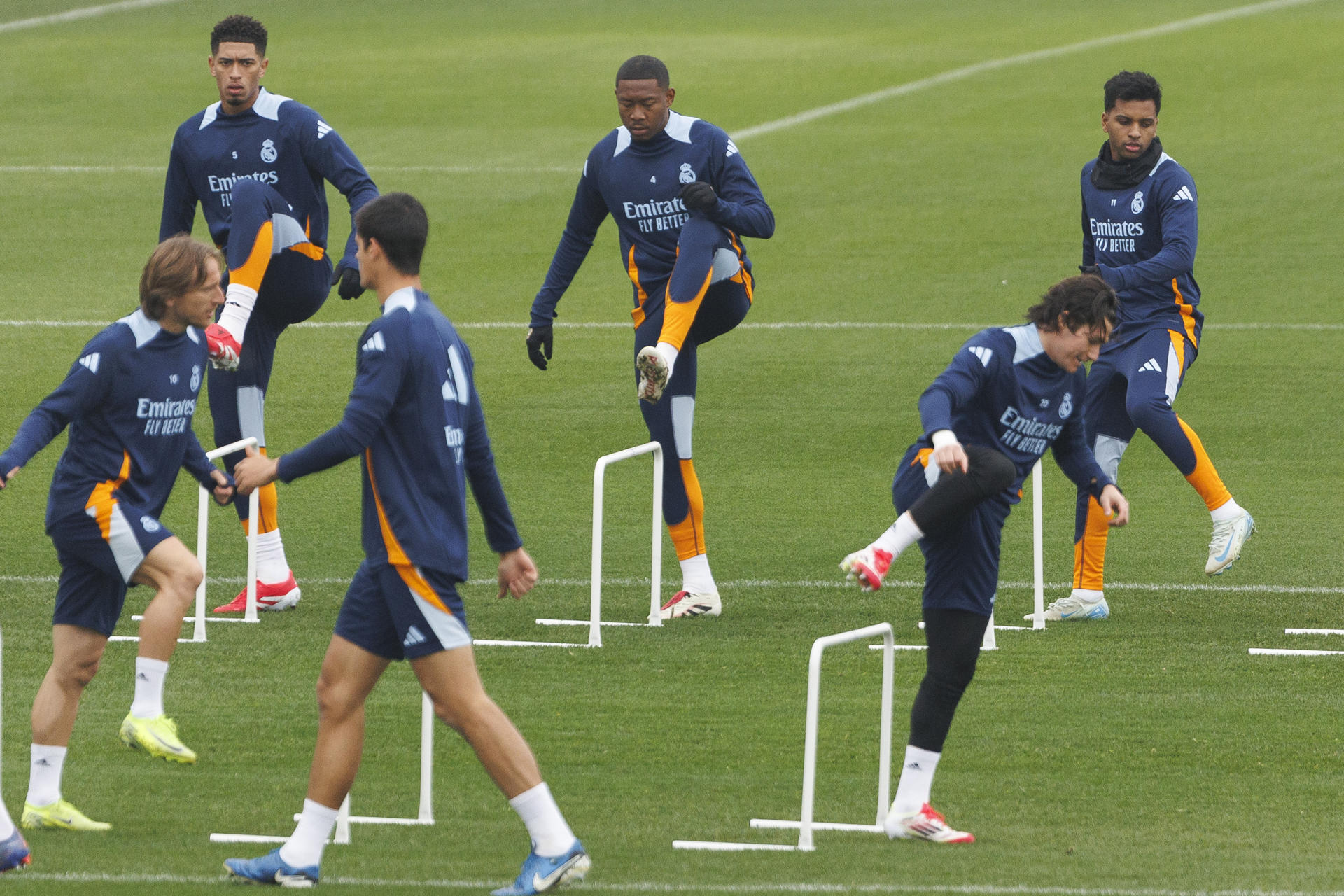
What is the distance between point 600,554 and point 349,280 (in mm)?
1658

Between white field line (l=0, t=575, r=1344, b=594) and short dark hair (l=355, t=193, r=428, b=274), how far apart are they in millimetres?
4480

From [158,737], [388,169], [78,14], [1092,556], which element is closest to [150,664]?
[158,737]

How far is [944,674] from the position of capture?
20.5 feet

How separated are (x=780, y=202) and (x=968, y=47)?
12.1 meters

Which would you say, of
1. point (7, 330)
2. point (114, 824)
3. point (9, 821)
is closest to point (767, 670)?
point (114, 824)

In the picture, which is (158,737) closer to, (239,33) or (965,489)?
(965,489)

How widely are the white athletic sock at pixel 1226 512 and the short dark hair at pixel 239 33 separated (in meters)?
4.78

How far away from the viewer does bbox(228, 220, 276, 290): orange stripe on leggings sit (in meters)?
9.17

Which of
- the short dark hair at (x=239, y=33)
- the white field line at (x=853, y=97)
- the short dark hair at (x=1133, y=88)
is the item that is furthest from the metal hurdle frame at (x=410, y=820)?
the white field line at (x=853, y=97)

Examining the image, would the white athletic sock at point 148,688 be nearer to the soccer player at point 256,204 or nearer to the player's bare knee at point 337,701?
the player's bare knee at point 337,701

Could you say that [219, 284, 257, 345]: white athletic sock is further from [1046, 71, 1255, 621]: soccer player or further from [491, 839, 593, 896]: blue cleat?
[491, 839, 593, 896]: blue cleat

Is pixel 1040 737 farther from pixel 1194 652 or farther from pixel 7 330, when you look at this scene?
pixel 7 330

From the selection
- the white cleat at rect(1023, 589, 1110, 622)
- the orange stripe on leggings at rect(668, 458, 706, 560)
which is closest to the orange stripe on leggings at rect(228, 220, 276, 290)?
the orange stripe on leggings at rect(668, 458, 706, 560)

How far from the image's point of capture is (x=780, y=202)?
2316 centimetres
